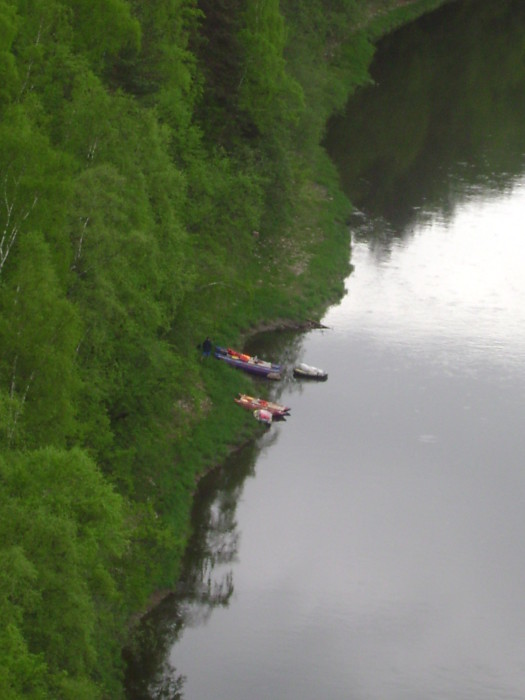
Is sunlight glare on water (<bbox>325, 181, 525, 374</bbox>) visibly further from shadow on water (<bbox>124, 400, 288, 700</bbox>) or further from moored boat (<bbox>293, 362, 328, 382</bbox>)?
shadow on water (<bbox>124, 400, 288, 700</bbox>)

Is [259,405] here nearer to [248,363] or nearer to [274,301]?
[248,363]

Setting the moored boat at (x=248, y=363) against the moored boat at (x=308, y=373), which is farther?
the moored boat at (x=308, y=373)

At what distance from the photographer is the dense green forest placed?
114 feet

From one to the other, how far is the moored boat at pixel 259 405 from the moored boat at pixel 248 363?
2.18m

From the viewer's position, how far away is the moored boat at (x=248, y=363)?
62875mm

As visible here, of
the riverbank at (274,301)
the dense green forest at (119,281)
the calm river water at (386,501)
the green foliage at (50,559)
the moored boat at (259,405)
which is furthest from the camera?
the moored boat at (259,405)

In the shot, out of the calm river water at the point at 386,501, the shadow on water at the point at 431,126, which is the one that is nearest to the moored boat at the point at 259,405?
the calm river water at the point at 386,501

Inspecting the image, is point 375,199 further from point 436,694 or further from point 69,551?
point 69,551

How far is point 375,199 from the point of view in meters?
86.0

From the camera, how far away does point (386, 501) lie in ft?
183

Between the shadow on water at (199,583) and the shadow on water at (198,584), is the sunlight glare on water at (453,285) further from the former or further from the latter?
the shadow on water at (198,584)

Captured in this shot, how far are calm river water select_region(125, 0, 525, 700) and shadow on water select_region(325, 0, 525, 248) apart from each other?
0.33m

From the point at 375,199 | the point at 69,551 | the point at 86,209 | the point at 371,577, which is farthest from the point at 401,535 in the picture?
the point at 375,199

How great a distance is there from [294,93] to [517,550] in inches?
1034
